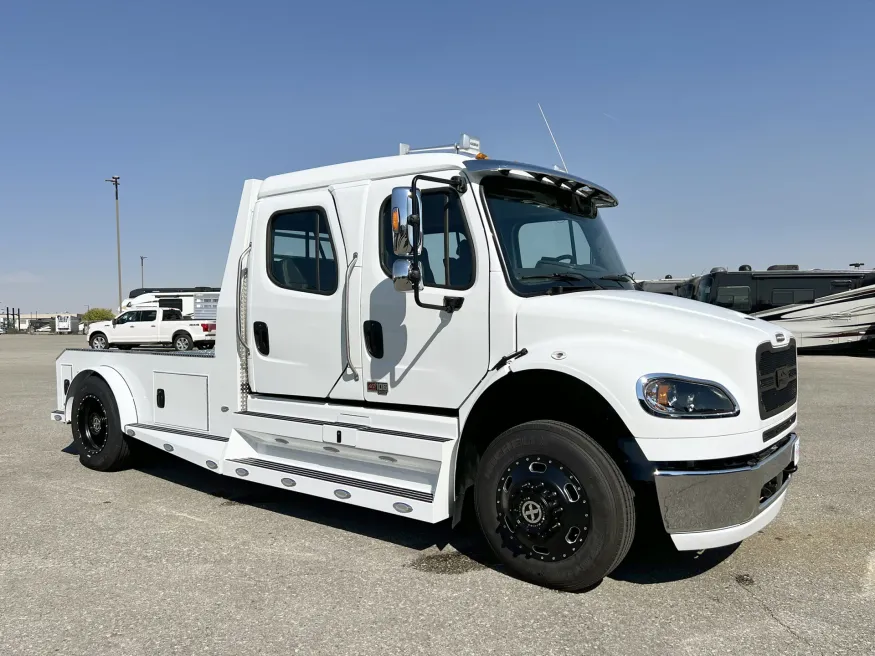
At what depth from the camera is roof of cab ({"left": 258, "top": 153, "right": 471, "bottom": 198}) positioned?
446 centimetres

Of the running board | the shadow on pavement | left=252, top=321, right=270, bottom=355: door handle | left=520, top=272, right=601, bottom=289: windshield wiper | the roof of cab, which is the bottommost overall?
the shadow on pavement

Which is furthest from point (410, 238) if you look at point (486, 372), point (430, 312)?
point (486, 372)

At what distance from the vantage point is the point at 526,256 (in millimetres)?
4348

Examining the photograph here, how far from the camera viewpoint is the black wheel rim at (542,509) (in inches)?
148

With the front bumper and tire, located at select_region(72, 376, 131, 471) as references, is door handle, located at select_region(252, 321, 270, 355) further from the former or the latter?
the front bumper

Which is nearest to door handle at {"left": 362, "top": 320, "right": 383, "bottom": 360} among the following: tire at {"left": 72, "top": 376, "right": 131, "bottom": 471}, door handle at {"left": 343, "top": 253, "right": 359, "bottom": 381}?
door handle at {"left": 343, "top": 253, "right": 359, "bottom": 381}

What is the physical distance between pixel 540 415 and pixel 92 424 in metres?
4.79

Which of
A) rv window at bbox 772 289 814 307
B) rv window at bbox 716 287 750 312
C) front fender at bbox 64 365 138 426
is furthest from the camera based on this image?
rv window at bbox 772 289 814 307

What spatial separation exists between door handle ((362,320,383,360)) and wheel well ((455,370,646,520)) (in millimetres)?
802

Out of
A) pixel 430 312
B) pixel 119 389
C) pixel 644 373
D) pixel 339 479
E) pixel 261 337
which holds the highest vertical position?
pixel 430 312

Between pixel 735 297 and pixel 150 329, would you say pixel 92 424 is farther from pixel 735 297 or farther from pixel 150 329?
pixel 735 297

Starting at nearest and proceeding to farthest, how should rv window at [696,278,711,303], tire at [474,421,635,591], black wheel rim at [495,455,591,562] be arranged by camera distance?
tire at [474,421,635,591], black wheel rim at [495,455,591,562], rv window at [696,278,711,303]

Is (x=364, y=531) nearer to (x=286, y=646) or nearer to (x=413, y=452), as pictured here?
(x=413, y=452)

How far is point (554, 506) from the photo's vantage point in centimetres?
379
